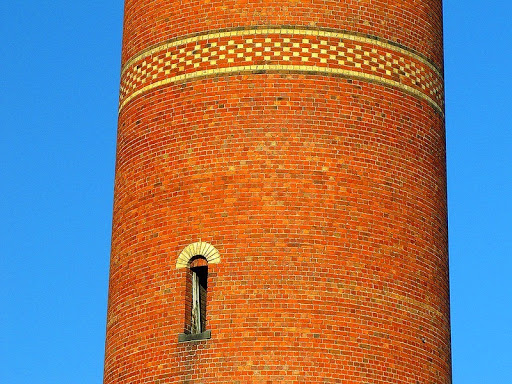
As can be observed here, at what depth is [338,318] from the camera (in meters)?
27.5

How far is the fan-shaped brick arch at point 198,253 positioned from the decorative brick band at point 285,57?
3.28 meters

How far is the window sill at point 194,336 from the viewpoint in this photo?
27.5 m

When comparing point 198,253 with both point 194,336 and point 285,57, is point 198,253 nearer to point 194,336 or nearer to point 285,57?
point 194,336

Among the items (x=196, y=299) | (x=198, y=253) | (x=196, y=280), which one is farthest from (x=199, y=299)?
(x=198, y=253)

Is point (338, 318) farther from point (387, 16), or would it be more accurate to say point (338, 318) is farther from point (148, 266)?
point (387, 16)

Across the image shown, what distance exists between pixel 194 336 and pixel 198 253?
58.9 inches

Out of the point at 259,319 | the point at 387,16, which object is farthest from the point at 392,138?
the point at 259,319

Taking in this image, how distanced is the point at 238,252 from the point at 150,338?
7.30 feet

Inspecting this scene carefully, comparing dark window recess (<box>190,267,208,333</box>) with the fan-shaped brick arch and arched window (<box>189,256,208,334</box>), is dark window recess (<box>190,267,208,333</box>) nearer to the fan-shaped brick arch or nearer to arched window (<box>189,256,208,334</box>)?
arched window (<box>189,256,208,334</box>)

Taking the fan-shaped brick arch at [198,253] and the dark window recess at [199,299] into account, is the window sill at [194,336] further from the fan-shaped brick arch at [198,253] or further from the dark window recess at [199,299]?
the fan-shaped brick arch at [198,253]

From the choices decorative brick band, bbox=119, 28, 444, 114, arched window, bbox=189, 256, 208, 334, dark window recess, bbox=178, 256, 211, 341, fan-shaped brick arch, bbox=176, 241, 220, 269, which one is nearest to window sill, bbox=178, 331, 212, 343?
dark window recess, bbox=178, 256, 211, 341

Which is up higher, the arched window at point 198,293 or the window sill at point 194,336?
the arched window at point 198,293

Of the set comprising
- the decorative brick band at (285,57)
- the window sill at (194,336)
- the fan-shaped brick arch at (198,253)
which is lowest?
the window sill at (194,336)

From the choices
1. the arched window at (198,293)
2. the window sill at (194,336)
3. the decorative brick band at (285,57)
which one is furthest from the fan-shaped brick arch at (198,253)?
the decorative brick band at (285,57)
